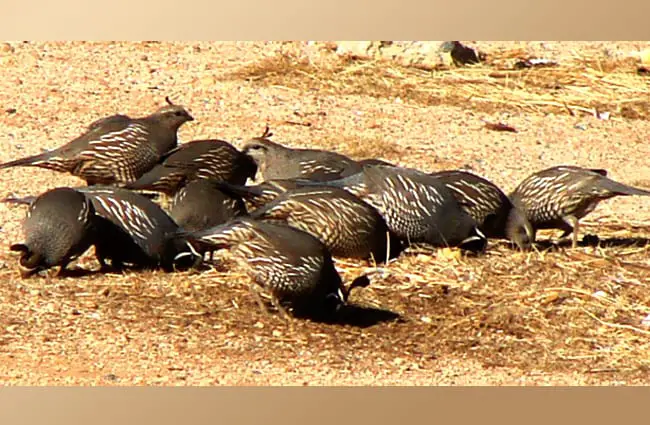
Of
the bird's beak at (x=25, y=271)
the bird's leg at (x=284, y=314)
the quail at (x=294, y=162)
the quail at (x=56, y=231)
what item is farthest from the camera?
the quail at (x=294, y=162)

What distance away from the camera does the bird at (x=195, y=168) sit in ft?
33.1

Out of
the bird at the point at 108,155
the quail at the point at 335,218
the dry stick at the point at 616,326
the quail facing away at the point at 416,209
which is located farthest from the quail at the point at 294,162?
the dry stick at the point at 616,326

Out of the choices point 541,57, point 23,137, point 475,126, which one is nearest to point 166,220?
point 23,137

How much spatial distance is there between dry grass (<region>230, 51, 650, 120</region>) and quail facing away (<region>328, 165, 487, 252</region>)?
16.3ft

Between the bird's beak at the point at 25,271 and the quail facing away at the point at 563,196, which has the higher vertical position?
the quail facing away at the point at 563,196

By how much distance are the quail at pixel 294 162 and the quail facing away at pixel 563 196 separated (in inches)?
45.2

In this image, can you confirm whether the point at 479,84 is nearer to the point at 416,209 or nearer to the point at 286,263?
the point at 416,209

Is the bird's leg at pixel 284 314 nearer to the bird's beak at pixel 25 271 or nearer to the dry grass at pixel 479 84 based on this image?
the bird's beak at pixel 25 271

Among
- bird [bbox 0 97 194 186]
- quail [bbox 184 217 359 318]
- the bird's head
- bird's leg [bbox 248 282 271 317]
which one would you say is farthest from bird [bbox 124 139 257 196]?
quail [bbox 184 217 359 318]

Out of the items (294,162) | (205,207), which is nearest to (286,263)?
(205,207)

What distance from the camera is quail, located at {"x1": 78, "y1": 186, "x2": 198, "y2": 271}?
878 centimetres

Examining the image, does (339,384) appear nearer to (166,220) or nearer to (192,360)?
(192,360)

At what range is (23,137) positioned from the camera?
12.3m

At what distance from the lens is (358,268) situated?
9281mm
